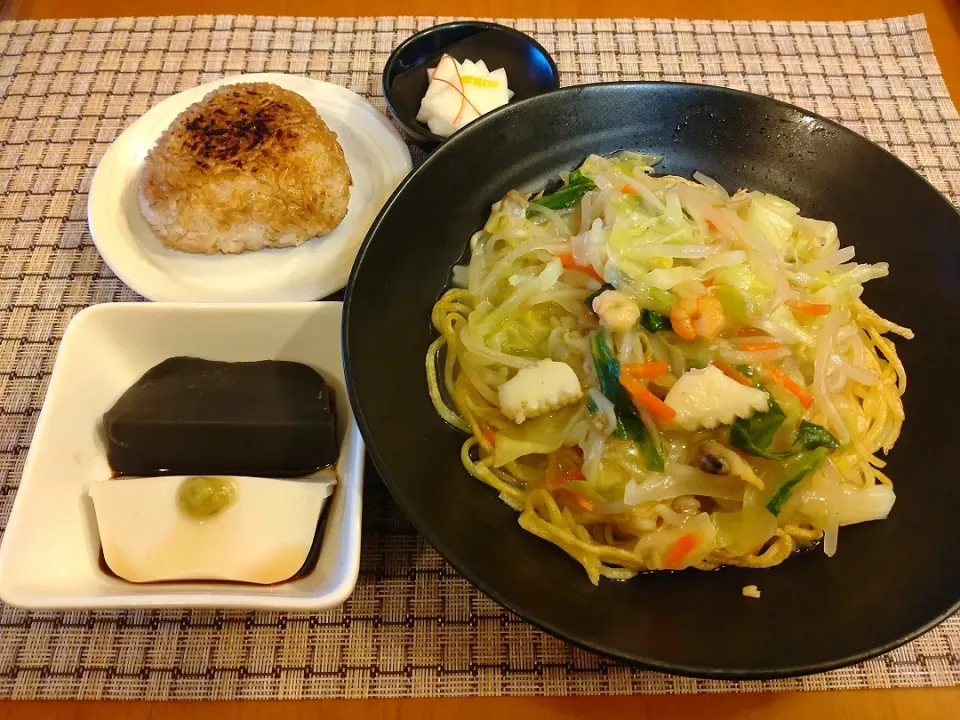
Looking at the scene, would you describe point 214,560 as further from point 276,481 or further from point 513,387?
point 513,387

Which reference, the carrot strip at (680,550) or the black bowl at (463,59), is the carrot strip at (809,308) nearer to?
the carrot strip at (680,550)

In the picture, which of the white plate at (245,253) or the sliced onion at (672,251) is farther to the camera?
the white plate at (245,253)

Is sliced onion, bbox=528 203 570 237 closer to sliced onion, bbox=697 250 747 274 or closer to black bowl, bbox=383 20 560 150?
sliced onion, bbox=697 250 747 274

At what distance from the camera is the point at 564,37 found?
3.24 m

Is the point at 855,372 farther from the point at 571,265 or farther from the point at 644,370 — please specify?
the point at 571,265

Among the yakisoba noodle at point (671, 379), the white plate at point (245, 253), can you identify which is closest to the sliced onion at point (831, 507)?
the yakisoba noodle at point (671, 379)

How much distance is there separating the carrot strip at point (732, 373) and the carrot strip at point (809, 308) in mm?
316

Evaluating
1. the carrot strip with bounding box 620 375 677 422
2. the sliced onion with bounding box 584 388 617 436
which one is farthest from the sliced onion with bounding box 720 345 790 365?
the sliced onion with bounding box 584 388 617 436

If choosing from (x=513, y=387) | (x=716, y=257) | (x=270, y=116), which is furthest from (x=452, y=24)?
(x=513, y=387)

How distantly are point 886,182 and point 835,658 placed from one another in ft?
4.83

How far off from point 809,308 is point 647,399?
611 mm

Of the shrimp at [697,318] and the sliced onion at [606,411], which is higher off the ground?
the shrimp at [697,318]

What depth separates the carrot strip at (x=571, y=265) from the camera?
1.88 m

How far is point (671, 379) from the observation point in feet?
5.67
